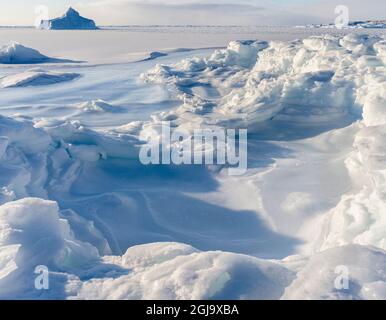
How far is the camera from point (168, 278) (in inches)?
116

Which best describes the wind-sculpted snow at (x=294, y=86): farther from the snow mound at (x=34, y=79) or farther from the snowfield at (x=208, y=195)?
the snow mound at (x=34, y=79)

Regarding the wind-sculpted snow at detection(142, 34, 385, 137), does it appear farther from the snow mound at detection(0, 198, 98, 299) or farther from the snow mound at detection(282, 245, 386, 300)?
the snow mound at detection(0, 198, 98, 299)

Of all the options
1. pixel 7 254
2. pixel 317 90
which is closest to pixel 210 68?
pixel 317 90

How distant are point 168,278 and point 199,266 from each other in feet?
0.78

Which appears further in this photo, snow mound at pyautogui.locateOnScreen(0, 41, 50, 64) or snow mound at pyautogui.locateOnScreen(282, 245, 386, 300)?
snow mound at pyautogui.locateOnScreen(0, 41, 50, 64)

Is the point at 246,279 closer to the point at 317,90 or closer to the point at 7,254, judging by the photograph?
the point at 7,254

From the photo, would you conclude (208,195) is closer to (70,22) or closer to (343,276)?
(343,276)

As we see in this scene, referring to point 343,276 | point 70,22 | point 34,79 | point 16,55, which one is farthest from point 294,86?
point 70,22

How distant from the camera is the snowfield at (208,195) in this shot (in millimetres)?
2977

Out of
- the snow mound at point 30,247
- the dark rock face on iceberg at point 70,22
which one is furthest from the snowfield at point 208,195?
the dark rock face on iceberg at point 70,22

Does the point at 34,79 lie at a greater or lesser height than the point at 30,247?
greater

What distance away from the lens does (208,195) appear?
6.99 meters

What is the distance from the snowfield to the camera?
2977 mm

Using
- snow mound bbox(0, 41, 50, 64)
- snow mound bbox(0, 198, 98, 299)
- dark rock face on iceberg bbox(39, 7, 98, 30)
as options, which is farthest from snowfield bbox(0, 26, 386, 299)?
dark rock face on iceberg bbox(39, 7, 98, 30)
